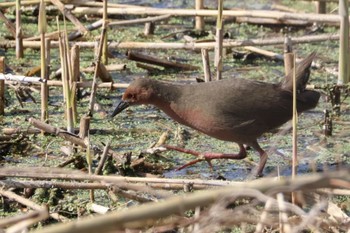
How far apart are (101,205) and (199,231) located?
2562mm

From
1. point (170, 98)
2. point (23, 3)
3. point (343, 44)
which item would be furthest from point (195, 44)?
point (170, 98)

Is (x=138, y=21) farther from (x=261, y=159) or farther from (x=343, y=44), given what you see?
(x=261, y=159)

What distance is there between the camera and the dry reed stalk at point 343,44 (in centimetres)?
706

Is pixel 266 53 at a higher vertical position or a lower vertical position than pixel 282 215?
lower

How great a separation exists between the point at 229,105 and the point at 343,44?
1854 millimetres

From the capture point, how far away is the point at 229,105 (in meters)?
5.76

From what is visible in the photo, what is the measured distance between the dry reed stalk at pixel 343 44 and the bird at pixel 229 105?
4.13ft

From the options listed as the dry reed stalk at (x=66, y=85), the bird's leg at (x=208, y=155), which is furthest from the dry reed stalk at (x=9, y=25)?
the bird's leg at (x=208, y=155)

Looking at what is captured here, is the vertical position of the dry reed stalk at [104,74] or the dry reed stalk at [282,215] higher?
the dry reed stalk at [282,215]

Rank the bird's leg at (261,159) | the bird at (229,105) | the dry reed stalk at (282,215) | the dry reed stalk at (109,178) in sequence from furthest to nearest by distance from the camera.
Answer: the bird's leg at (261,159) → the bird at (229,105) → the dry reed stalk at (109,178) → the dry reed stalk at (282,215)

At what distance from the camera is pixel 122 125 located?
6.87 metres

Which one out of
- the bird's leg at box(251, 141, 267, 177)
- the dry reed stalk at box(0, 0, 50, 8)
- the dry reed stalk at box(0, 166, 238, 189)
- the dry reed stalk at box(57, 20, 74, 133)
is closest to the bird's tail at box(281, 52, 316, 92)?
the bird's leg at box(251, 141, 267, 177)

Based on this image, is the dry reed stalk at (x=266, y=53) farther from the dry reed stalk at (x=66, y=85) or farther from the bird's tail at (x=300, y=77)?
the dry reed stalk at (x=66, y=85)

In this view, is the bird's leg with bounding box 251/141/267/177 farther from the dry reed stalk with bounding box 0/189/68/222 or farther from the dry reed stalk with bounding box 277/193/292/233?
the dry reed stalk with bounding box 277/193/292/233
